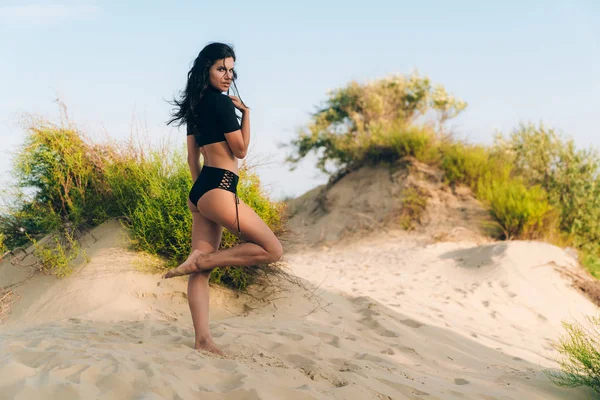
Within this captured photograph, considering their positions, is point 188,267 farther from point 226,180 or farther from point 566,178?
point 566,178

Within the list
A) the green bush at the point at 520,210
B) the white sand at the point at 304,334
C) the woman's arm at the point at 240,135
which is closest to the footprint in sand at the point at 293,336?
the white sand at the point at 304,334

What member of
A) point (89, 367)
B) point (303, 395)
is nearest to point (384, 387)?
point (303, 395)

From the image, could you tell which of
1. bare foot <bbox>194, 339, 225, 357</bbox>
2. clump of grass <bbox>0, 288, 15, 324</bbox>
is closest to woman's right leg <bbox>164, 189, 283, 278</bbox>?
bare foot <bbox>194, 339, 225, 357</bbox>

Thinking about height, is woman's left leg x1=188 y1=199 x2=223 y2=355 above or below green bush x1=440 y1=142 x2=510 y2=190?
above

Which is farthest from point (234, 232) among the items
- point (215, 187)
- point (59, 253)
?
point (59, 253)

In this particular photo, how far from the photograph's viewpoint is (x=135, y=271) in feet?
19.4

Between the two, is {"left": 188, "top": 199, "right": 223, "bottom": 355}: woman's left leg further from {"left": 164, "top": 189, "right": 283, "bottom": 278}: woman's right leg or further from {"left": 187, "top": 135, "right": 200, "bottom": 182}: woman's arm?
{"left": 187, "top": 135, "right": 200, "bottom": 182}: woman's arm

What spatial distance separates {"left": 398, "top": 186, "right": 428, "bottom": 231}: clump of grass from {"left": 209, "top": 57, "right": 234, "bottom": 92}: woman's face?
9672mm

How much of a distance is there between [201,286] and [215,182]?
2.46 ft

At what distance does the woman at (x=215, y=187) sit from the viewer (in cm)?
378

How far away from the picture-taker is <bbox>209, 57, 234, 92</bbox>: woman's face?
395 centimetres

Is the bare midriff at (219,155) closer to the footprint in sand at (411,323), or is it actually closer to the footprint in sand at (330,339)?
the footprint in sand at (330,339)

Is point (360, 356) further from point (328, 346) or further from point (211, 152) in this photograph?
point (211, 152)

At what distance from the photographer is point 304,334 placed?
4969mm
